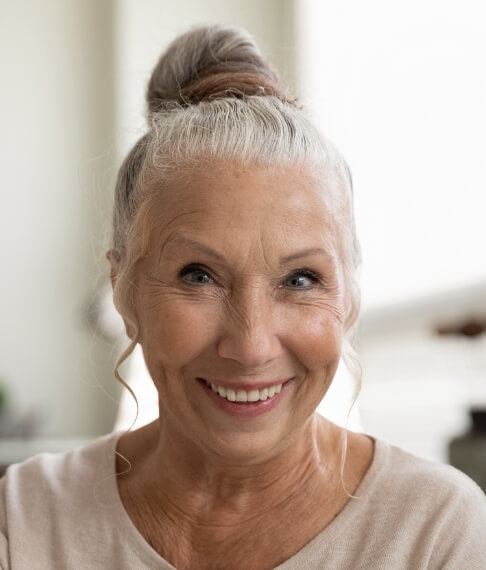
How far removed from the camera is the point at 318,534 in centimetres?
174

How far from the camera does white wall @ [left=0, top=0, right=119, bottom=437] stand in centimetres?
599

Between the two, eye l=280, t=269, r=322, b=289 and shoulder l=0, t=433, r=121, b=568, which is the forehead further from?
shoulder l=0, t=433, r=121, b=568

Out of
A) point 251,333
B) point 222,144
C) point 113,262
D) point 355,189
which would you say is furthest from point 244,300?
point 355,189

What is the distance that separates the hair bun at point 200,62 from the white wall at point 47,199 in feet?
13.1

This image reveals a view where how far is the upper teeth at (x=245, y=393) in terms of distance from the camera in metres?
1.66

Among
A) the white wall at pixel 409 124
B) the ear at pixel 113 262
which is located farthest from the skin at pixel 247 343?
the white wall at pixel 409 124

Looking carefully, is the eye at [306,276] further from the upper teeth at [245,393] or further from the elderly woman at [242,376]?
the upper teeth at [245,393]

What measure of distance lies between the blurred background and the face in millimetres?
385

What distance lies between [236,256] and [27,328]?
4.60m

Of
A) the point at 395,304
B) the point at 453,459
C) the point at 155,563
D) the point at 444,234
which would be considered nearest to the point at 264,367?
the point at 155,563

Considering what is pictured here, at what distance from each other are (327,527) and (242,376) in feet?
1.04

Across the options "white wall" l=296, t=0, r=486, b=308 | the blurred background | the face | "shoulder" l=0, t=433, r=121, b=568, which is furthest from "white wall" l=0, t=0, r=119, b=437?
the face

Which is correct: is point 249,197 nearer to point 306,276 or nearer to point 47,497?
point 306,276

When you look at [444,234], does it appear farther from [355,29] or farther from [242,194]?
[242,194]
